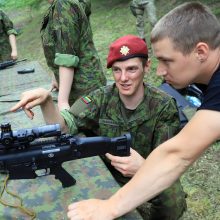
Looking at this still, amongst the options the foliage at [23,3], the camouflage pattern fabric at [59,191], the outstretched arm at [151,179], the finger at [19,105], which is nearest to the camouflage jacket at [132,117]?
the camouflage pattern fabric at [59,191]

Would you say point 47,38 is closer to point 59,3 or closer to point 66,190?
point 59,3

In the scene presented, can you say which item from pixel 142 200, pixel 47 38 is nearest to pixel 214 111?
pixel 142 200

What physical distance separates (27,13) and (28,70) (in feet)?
43.2

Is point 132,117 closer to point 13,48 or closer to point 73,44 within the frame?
point 73,44

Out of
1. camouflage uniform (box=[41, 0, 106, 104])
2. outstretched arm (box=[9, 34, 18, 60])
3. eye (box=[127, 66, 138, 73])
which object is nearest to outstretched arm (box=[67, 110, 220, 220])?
eye (box=[127, 66, 138, 73])

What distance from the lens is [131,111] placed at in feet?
8.05

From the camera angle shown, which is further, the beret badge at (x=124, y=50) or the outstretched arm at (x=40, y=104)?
the beret badge at (x=124, y=50)

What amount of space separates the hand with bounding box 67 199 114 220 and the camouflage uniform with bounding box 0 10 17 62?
5.09m

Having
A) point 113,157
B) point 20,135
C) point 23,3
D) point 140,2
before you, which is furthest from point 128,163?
point 23,3

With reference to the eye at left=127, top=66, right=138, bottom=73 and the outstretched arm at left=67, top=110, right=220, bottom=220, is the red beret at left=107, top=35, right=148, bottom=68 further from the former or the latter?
the outstretched arm at left=67, top=110, right=220, bottom=220

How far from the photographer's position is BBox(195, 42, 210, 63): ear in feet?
5.43

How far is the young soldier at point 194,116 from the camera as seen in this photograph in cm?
160

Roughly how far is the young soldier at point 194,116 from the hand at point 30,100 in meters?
0.69

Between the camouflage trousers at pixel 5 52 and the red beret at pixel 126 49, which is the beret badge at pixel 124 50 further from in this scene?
the camouflage trousers at pixel 5 52
